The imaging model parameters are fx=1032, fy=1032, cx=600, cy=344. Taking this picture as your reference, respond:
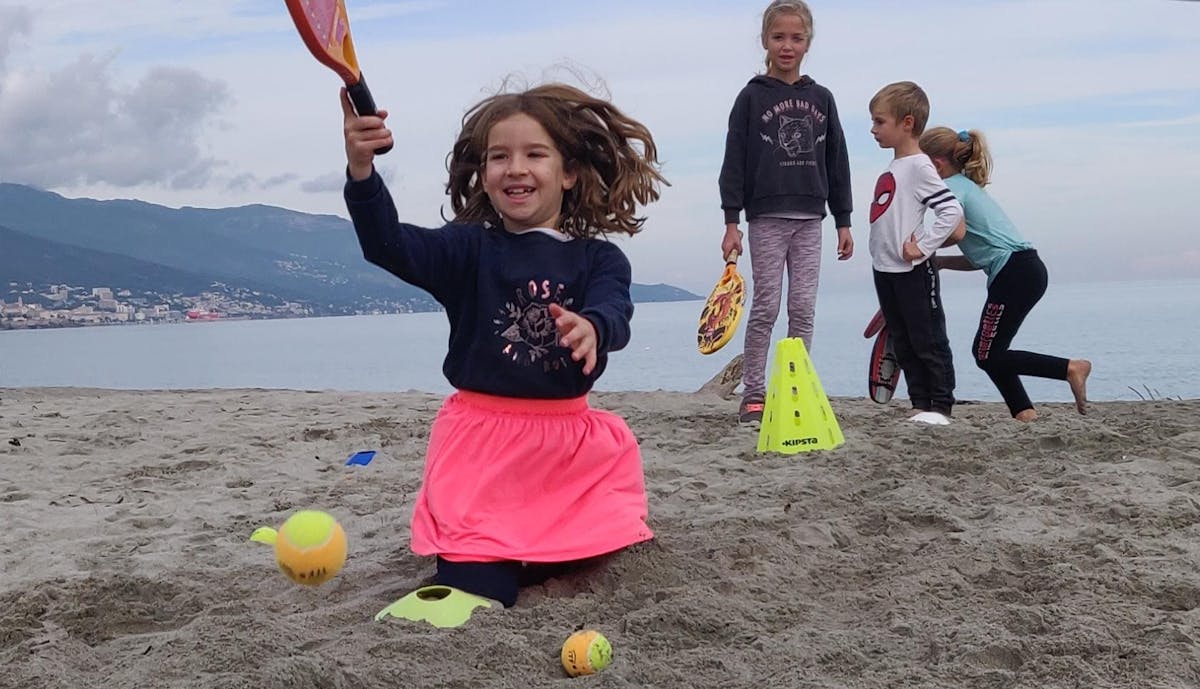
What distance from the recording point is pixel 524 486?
249 centimetres

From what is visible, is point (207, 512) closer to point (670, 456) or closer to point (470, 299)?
point (470, 299)

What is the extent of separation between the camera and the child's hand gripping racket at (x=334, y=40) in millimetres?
1812

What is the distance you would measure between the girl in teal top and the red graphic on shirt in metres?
0.34

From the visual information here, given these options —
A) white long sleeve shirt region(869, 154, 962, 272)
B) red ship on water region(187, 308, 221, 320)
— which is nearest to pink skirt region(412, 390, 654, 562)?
white long sleeve shirt region(869, 154, 962, 272)

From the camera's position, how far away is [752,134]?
483 cm

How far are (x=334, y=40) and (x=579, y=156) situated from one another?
898 millimetres

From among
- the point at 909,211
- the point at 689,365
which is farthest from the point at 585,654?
the point at 689,365

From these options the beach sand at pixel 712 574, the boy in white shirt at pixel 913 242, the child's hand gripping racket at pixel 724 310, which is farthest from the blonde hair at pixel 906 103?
the beach sand at pixel 712 574

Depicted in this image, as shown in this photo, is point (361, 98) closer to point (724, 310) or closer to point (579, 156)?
point (579, 156)

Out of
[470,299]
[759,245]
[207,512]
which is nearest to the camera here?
[470,299]

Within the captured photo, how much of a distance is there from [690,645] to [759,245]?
3084 millimetres

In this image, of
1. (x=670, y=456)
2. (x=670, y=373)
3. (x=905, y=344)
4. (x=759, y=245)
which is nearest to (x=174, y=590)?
(x=670, y=456)

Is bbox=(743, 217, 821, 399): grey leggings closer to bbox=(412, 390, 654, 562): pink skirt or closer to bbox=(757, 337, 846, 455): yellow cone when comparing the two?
bbox=(757, 337, 846, 455): yellow cone

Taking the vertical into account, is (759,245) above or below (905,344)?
above
